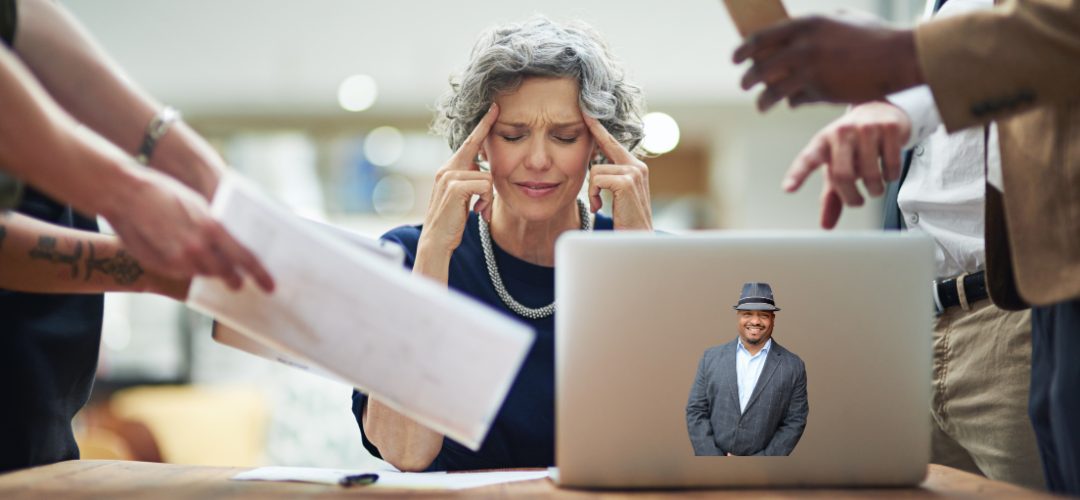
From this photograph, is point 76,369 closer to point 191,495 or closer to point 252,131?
point 191,495

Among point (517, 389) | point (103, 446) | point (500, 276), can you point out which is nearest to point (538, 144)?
point (500, 276)

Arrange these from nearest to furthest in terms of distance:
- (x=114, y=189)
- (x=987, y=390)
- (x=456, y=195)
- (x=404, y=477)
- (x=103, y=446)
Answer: (x=114, y=189), (x=404, y=477), (x=987, y=390), (x=456, y=195), (x=103, y=446)

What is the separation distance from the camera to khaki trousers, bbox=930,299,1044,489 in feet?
4.34

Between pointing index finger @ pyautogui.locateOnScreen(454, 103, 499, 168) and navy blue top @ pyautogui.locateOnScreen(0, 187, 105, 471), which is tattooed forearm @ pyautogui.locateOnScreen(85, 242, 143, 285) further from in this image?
pointing index finger @ pyautogui.locateOnScreen(454, 103, 499, 168)

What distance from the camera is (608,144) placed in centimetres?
157

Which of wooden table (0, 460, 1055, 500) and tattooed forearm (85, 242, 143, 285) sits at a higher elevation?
tattooed forearm (85, 242, 143, 285)

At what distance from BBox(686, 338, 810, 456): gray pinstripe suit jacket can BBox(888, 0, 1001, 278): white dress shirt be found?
1.86ft

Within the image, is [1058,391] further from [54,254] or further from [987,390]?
[54,254]

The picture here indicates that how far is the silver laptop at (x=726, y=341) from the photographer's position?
0.90 meters

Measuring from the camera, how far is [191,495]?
90cm

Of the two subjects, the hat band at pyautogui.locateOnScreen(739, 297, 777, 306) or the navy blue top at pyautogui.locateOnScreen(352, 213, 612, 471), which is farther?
the navy blue top at pyautogui.locateOnScreen(352, 213, 612, 471)

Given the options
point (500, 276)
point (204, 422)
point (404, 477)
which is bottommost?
point (204, 422)

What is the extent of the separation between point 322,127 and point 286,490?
369cm

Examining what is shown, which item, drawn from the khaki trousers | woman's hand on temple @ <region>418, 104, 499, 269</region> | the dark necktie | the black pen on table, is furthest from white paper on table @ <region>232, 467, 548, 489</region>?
the dark necktie
